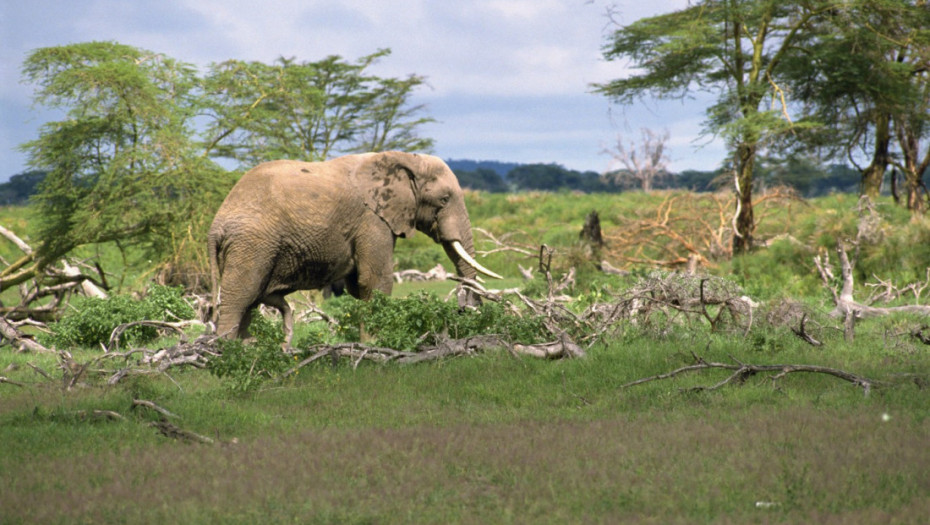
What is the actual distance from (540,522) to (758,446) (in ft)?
7.09

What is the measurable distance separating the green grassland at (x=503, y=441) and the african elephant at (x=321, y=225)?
1386 mm

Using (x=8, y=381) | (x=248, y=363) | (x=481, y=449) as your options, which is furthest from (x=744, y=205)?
(x=8, y=381)

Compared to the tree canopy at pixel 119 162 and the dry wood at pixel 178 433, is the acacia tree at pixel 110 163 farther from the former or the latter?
the dry wood at pixel 178 433

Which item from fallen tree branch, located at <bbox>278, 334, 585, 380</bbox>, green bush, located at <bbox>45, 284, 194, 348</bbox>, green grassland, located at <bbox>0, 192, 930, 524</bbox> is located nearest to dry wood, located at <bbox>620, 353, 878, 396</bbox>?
green grassland, located at <bbox>0, 192, 930, 524</bbox>

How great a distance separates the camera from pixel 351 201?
1100 cm

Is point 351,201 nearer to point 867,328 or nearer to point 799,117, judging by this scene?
point 867,328

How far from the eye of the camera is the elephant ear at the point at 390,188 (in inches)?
442

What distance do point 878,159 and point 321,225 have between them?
19.7 metres

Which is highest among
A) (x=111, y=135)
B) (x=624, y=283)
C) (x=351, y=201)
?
(x=111, y=135)

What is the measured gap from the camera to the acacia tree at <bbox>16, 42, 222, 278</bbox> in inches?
635

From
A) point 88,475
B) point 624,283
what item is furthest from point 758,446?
point 624,283

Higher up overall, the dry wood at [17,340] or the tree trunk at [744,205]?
the tree trunk at [744,205]

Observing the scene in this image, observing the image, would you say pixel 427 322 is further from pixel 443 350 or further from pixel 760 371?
pixel 760 371

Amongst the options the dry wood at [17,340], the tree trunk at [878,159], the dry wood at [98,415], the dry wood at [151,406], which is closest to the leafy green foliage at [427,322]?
the dry wood at [151,406]
